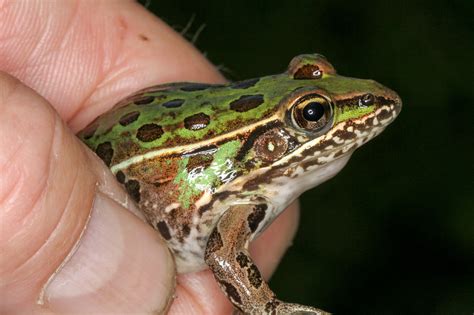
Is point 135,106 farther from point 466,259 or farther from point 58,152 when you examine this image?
point 466,259

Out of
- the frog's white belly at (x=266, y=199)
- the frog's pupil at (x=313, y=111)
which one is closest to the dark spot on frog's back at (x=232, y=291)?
the frog's white belly at (x=266, y=199)

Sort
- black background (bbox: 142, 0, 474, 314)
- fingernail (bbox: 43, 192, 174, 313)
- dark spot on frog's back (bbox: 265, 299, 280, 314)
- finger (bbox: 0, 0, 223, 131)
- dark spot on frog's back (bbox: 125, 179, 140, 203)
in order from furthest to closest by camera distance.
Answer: black background (bbox: 142, 0, 474, 314)
finger (bbox: 0, 0, 223, 131)
dark spot on frog's back (bbox: 125, 179, 140, 203)
dark spot on frog's back (bbox: 265, 299, 280, 314)
fingernail (bbox: 43, 192, 174, 313)

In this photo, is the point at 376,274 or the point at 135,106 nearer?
the point at 135,106

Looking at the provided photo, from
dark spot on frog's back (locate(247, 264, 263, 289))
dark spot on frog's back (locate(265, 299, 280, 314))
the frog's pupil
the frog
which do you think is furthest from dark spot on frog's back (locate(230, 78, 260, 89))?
dark spot on frog's back (locate(265, 299, 280, 314))

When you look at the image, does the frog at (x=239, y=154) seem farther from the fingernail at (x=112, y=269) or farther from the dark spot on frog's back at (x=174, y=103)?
the fingernail at (x=112, y=269)

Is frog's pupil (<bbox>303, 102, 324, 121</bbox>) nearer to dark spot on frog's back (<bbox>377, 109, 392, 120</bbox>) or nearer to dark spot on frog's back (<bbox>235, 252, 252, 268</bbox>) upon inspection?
dark spot on frog's back (<bbox>377, 109, 392, 120</bbox>)

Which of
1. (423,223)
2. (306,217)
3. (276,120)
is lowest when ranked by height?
(306,217)

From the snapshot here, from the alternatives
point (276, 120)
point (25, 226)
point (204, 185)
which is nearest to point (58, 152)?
point (25, 226)
